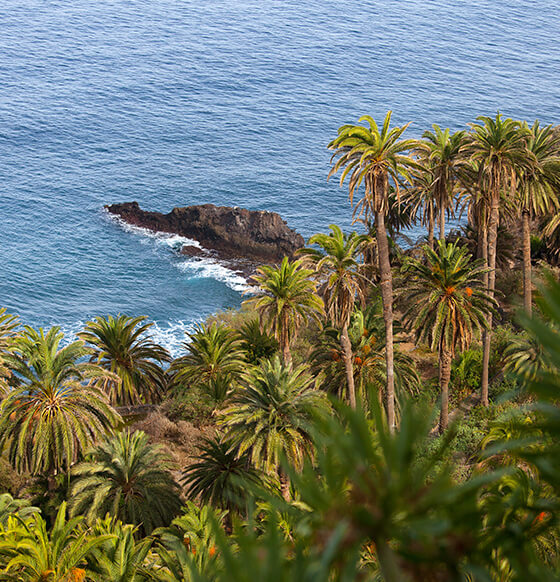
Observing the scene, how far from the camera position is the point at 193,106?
126m

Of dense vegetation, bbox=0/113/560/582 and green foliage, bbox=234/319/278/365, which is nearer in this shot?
dense vegetation, bbox=0/113/560/582

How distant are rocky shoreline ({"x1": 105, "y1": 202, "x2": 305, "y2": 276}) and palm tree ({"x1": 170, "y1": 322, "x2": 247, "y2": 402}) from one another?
40438mm

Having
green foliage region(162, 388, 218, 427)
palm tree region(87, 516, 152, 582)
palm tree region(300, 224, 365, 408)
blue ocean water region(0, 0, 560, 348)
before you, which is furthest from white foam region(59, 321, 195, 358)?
palm tree region(87, 516, 152, 582)

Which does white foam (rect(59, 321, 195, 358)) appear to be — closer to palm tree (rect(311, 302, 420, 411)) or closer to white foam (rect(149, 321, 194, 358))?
white foam (rect(149, 321, 194, 358))

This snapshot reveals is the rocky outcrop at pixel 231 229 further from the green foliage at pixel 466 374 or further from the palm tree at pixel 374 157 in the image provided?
the palm tree at pixel 374 157

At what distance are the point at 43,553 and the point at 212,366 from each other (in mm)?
22269

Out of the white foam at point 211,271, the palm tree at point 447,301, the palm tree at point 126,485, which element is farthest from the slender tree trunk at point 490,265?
the white foam at point 211,271

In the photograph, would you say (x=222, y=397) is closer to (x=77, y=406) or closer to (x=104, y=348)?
(x=104, y=348)

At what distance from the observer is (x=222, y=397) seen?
45750 mm

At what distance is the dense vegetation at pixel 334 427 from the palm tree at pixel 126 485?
10 centimetres

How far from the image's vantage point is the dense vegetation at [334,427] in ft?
22.5

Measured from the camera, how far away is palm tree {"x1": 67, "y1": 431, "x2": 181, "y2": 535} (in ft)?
109

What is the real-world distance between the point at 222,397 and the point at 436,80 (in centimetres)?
10817

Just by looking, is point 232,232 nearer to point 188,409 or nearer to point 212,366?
point 188,409
